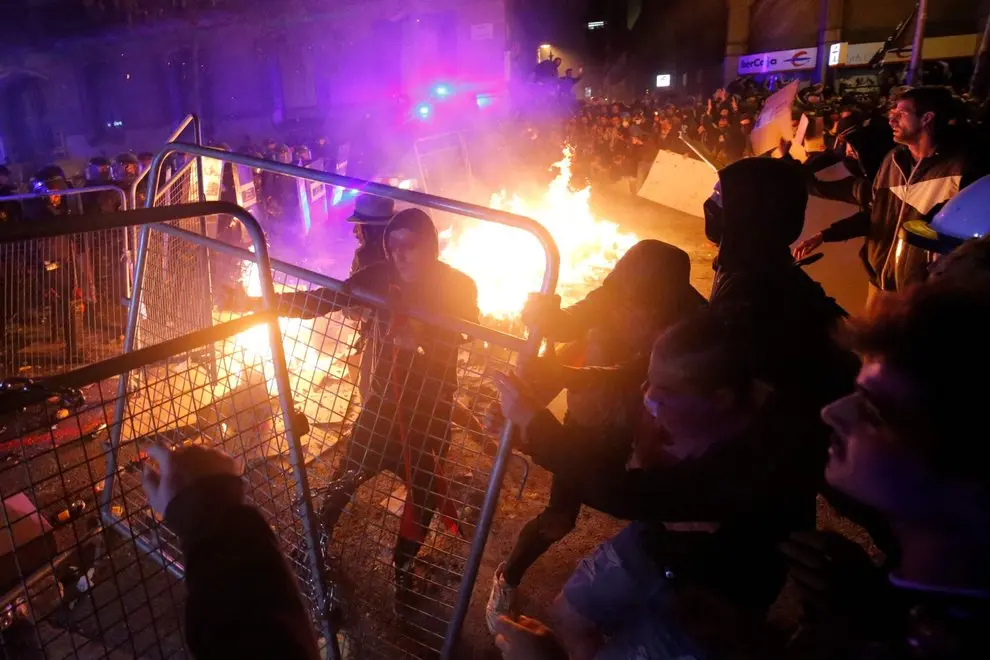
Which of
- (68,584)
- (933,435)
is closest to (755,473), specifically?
(933,435)

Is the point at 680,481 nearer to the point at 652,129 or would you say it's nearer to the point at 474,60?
the point at 652,129

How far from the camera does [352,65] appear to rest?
3086 cm

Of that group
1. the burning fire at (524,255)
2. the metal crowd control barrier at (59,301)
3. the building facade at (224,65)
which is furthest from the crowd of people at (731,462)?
the building facade at (224,65)

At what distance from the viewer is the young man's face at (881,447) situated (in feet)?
3.73

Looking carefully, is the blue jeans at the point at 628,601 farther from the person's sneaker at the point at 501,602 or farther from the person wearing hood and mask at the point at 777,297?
the person's sneaker at the point at 501,602

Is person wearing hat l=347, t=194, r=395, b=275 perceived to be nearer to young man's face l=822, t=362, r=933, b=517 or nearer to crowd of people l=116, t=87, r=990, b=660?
crowd of people l=116, t=87, r=990, b=660

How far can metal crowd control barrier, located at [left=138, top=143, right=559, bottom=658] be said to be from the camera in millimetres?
2441

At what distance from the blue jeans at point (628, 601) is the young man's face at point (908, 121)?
14.2ft

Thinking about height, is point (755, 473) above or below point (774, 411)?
below

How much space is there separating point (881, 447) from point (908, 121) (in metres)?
4.62

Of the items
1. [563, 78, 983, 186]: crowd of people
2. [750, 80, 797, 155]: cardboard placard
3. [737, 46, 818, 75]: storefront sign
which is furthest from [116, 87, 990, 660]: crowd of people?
[737, 46, 818, 75]: storefront sign

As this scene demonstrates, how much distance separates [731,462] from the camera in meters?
1.88

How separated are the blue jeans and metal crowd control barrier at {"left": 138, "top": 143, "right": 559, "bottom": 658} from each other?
443mm

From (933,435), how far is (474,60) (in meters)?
31.8
